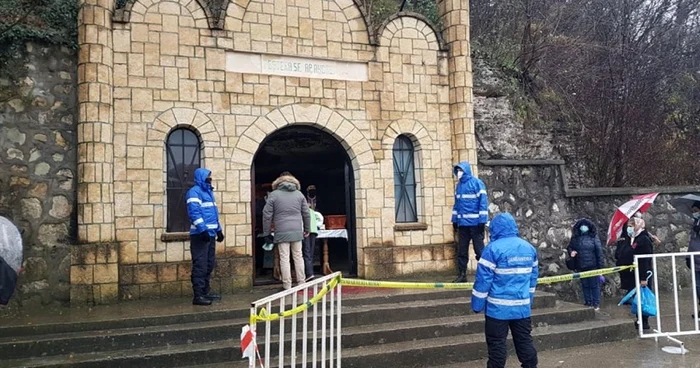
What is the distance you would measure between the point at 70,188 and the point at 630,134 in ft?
40.9

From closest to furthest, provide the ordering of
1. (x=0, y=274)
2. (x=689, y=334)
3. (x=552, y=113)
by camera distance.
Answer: (x=0, y=274) → (x=689, y=334) → (x=552, y=113)

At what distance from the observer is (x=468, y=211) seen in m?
8.24

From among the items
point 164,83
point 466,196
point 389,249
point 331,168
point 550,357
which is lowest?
point 550,357

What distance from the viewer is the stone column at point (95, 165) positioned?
7.31 m

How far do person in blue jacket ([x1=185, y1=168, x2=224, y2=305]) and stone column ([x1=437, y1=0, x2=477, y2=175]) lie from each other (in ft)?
15.3

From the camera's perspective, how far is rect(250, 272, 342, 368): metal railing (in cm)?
429

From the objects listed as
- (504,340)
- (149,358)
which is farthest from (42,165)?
(504,340)

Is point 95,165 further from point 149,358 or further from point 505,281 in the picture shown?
point 505,281

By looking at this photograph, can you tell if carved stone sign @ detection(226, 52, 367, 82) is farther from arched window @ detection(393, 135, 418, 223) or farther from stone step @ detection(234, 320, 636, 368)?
stone step @ detection(234, 320, 636, 368)

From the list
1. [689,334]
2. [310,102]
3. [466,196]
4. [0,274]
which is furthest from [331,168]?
[0,274]

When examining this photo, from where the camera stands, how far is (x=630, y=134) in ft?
43.5

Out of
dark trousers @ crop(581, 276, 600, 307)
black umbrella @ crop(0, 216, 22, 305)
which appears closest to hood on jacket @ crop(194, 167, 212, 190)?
black umbrella @ crop(0, 216, 22, 305)

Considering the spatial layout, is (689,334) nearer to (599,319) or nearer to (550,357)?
(599,319)

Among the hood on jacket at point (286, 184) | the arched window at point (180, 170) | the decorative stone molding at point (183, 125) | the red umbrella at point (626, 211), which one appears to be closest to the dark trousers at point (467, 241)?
the red umbrella at point (626, 211)
